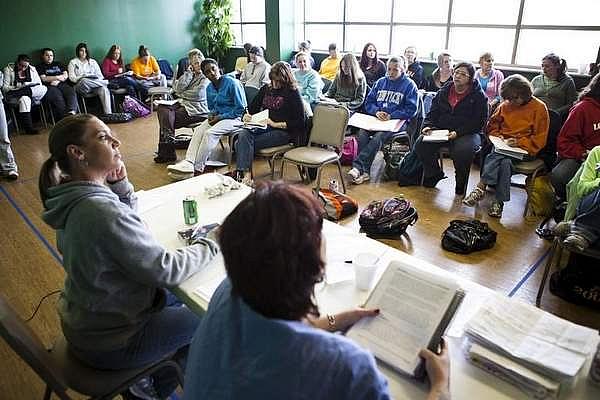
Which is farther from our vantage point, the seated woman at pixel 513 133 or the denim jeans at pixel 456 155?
the denim jeans at pixel 456 155

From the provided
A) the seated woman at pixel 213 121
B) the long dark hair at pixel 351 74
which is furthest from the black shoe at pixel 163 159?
the long dark hair at pixel 351 74

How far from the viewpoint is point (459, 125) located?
12.7ft

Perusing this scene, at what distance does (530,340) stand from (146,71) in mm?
8112

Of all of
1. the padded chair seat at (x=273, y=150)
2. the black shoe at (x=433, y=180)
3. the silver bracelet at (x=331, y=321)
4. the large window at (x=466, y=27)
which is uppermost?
the large window at (x=466, y=27)

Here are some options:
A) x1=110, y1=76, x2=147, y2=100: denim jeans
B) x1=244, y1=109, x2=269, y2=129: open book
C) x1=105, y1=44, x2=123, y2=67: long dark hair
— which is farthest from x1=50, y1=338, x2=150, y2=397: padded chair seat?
x1=105, y1=44, x2=123, y2=67: long dark hair

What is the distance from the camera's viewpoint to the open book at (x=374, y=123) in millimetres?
4141

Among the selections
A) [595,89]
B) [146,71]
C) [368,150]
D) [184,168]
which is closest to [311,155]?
[368,150]

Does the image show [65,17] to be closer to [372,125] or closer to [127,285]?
[372,125]

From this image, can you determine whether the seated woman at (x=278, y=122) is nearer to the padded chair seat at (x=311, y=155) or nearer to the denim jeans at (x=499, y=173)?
the padded chair seat at (x=311, y=155)

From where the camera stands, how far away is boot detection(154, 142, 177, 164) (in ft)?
15.8

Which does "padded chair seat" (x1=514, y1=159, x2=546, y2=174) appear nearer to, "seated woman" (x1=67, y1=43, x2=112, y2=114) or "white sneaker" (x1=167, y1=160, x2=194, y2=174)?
"white sneaker" (x1=167, y1=160, x2=194, y2=174)

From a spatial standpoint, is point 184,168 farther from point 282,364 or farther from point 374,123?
point 282,364

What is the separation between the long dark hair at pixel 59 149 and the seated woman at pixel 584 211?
2.25m

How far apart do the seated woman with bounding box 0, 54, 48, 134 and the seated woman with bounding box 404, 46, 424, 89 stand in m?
5.46
